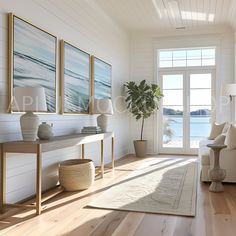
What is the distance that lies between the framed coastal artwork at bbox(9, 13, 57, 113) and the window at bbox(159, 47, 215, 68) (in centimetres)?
407

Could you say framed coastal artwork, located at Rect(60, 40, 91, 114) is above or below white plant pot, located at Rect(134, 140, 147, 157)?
above

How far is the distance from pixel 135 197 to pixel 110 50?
3.61 m

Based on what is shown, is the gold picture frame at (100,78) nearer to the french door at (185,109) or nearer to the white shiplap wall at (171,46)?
the white shiplap wall at (171,46)

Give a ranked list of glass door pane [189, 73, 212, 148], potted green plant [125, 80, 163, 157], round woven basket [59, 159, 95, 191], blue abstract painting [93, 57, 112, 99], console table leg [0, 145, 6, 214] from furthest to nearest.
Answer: glass door pane [189, 73, 212, 148]
potted green plant [125, 80, 163, 157]
blue abstract painting [93, 57, 112, 99]
round woven basket [59, 159, 95, 191]
console table leg [0, 145, 6, 214]

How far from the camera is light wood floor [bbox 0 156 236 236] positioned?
247 cm

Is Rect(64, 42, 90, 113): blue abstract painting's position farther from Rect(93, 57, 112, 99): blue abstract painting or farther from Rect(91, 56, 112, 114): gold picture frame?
Rect(93, 57, 112, 99): blue abstract painting

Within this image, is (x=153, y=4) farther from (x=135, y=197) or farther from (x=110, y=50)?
(x=135, y=197)

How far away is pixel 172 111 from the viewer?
292 inches

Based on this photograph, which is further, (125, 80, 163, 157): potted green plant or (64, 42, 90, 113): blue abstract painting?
(125, 80, 163, 157): potted green plant

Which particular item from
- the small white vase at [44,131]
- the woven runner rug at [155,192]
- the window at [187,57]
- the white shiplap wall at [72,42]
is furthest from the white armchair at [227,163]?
the window at [187,57]

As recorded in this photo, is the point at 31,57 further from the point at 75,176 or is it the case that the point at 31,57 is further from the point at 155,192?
the point at 155,192

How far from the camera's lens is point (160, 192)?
12.2 ft

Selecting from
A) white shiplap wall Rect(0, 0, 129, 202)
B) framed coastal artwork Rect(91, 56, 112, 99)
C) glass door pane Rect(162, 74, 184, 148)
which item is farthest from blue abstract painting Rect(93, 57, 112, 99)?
glass door pane Rect(162, 74, 184, 148)

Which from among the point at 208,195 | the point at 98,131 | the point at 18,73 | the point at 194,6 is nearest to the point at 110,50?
the point at 194,6
